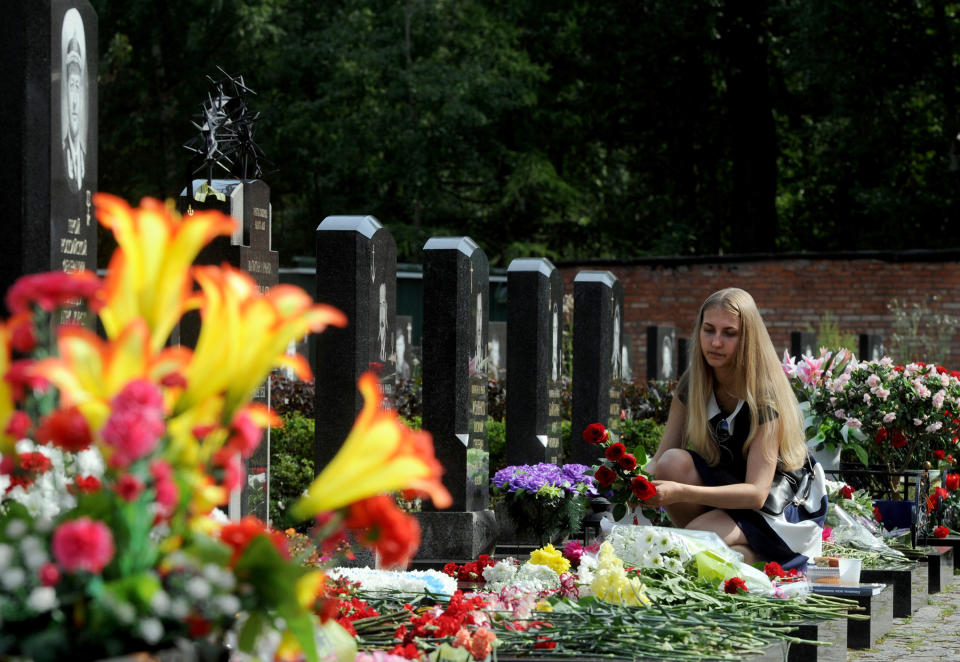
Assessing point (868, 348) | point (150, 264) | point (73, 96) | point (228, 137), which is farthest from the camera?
point (868, 348)

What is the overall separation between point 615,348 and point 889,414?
141 inches

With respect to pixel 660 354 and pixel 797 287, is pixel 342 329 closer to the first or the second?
pixel 660 354

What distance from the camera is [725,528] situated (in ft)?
20.0

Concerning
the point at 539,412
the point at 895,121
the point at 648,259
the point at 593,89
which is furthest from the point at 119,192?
the point at 539,412

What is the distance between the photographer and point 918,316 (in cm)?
2177

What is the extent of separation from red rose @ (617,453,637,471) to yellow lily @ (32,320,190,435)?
3839mm

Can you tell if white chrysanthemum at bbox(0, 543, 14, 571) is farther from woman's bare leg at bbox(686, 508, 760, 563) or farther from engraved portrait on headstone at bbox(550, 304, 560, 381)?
engraved portrait on headstone at bbox(550, 304, 560, 381)

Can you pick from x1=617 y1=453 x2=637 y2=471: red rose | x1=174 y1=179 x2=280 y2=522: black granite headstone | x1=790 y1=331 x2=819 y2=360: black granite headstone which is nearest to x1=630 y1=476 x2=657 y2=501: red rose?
x1=617 y1=453 x2=637 y2=471: red rose

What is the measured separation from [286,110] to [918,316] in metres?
14.0

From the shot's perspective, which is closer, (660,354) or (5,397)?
(5,397)

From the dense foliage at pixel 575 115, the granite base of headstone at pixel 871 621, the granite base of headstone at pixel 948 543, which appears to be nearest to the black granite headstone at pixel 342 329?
the granite base of headstone at pixel 871 621

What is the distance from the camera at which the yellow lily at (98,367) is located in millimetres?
2072

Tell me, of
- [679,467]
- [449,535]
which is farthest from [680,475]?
[449,535]

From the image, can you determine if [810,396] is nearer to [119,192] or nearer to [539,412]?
[539,412]
